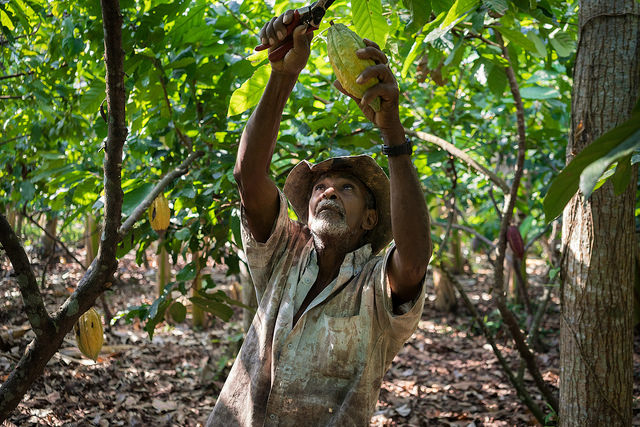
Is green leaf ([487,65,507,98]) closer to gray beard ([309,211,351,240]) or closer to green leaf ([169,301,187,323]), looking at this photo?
gray beard ([309,211,351,240])

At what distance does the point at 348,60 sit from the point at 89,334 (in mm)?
1576

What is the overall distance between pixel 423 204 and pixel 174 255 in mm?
1716

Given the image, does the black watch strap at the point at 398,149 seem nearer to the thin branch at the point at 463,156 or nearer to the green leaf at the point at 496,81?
the green leaf at the point at 496,81

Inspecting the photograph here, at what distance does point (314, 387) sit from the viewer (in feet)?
5.37

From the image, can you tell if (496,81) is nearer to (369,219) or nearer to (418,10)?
(369,219)

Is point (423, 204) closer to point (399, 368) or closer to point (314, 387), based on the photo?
point (314, 387)

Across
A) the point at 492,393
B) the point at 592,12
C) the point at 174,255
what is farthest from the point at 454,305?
the point at 592,12

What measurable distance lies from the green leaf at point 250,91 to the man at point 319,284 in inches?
1.9

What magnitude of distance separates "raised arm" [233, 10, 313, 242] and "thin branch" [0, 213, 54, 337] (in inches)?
24.7

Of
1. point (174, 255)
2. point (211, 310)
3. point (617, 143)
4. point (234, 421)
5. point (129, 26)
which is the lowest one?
point (234, 421)

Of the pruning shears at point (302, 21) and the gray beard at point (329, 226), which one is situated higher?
the pruning shears at point (302, 21)

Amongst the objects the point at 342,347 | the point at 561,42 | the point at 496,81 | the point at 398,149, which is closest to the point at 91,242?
the point at 496,81

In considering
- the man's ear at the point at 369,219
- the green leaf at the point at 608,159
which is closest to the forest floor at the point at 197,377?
the man's ear at the point at 369,219

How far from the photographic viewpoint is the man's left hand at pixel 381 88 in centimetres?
136
